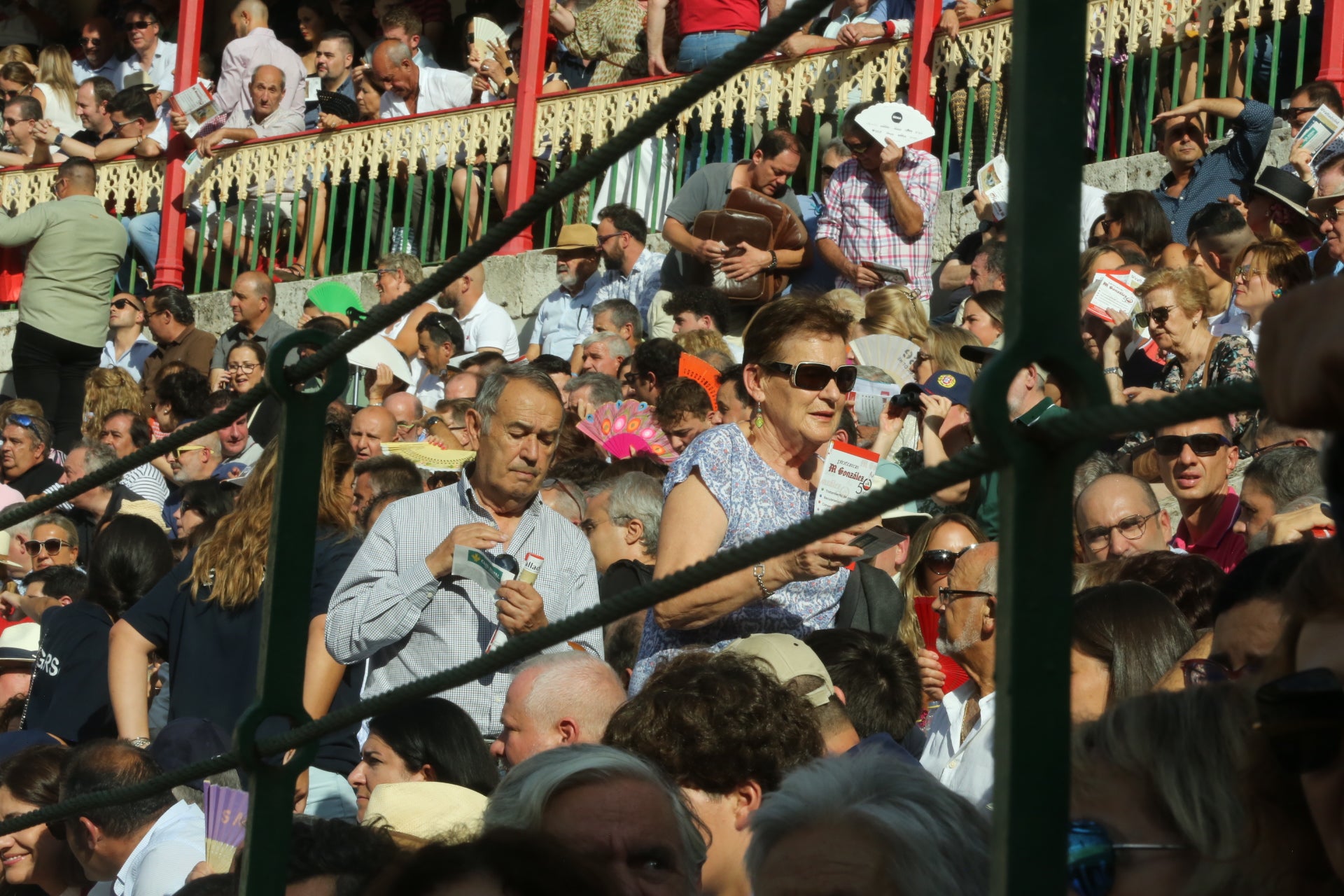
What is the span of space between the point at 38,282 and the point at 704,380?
6538 mm

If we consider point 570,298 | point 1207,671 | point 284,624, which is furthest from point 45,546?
point 284,624

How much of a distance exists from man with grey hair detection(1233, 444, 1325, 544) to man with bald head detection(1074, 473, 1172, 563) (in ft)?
0.74

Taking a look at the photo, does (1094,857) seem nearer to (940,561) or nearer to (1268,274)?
(940,561)

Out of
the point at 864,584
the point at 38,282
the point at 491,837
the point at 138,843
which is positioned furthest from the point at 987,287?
the point at 38,282

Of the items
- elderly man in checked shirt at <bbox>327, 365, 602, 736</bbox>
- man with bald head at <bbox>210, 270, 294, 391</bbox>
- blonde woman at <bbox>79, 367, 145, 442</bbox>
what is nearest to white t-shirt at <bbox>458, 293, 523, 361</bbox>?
man with bald head at <bbox>210, 270, 294, 391</bbox>

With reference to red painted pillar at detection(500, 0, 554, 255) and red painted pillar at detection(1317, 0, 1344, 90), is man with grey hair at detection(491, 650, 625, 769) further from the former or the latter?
red painted pillar at detection(500, 0, 554, 255)

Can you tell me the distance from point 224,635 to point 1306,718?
11.8 ft

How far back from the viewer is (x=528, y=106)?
1260cm

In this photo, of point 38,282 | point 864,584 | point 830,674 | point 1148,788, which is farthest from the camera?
point 38,282

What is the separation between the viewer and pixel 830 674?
136 inches

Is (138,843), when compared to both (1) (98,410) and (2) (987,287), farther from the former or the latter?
(1) (98,410)

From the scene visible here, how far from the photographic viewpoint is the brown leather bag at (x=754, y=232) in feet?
29.6

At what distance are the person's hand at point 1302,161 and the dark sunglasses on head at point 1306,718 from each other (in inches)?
259

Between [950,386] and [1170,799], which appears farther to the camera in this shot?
[950,386]
